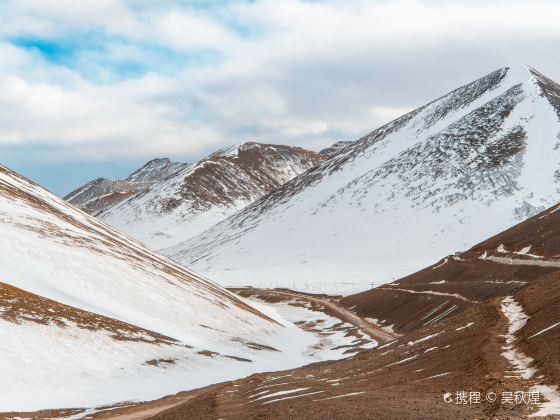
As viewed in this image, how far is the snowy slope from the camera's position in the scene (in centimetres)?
4947

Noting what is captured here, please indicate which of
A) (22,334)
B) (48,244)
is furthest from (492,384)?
(48,244)

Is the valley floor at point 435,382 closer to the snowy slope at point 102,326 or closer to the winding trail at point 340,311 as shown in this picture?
the snowy slope at point 102,326

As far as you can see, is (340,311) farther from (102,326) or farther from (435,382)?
(435,382)

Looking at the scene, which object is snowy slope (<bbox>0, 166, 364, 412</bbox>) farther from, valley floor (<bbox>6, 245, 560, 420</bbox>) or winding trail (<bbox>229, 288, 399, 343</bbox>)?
winding trail (<bbox>229, 288, 399, 343</bbox>)

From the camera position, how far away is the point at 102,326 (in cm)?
5853

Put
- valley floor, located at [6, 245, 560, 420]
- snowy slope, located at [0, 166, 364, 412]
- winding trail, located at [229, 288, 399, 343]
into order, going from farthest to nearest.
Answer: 1. winding trail, located at [229, 288, 399, 343]
2. snowy slope, located at [0, 166, 364, 412]
3. valley floor, located at [6, 245, 560, 420]

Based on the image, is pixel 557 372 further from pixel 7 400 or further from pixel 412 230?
pixel 412 230

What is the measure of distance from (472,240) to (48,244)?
5154 inches

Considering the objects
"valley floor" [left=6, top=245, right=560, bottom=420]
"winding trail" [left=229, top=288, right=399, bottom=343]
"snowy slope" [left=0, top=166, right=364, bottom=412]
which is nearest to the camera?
"valley floor" [left=6, top=245, right=560, bottom=420]

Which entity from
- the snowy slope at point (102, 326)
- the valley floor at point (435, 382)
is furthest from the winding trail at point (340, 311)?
the valley floor at point (435, 382)

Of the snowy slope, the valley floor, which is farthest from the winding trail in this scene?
the valley floor

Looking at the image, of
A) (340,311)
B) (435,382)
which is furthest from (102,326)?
(340,311)

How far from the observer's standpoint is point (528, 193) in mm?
183125

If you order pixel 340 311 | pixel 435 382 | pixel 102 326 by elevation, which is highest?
pixel 340 311
